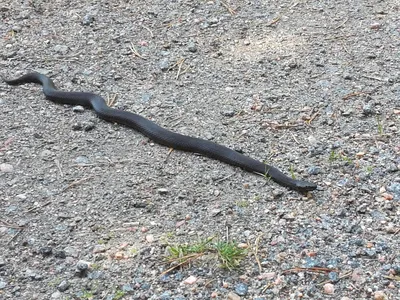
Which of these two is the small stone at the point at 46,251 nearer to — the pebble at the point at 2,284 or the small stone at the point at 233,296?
the pebble at the point at 2,284

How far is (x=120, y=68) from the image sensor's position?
563 centimetres

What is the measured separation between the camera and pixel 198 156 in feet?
14.7

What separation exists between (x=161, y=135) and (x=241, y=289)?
167 centimetres

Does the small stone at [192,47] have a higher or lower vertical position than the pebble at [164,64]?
higher

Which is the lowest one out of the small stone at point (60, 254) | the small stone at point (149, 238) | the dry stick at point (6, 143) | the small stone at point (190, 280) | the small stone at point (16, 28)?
the dry stick at point (6, 143)

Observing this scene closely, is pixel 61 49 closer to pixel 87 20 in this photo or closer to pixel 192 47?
pixel 87 20

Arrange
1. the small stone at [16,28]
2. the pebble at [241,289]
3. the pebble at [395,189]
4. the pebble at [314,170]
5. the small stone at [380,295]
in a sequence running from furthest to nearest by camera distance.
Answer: the small stone at [16,28]
the pebble at [314,170]
the pebble at [395,189]
the pebble at [241,289]
the small stone at [380,295]

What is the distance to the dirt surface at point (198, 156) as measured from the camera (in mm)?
3410

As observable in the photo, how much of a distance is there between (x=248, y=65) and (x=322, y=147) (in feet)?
4.46

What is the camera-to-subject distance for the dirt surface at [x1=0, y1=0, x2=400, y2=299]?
3.41 m

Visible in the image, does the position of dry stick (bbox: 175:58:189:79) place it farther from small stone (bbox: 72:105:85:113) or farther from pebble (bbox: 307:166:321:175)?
pebble (bbox: 307:166:321:175)

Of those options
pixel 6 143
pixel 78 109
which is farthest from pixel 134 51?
pixel 6 143

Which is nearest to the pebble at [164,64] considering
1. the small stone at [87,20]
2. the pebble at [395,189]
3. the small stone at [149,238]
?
the small stone at [87,20]

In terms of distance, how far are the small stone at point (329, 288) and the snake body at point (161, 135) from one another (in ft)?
2.72
